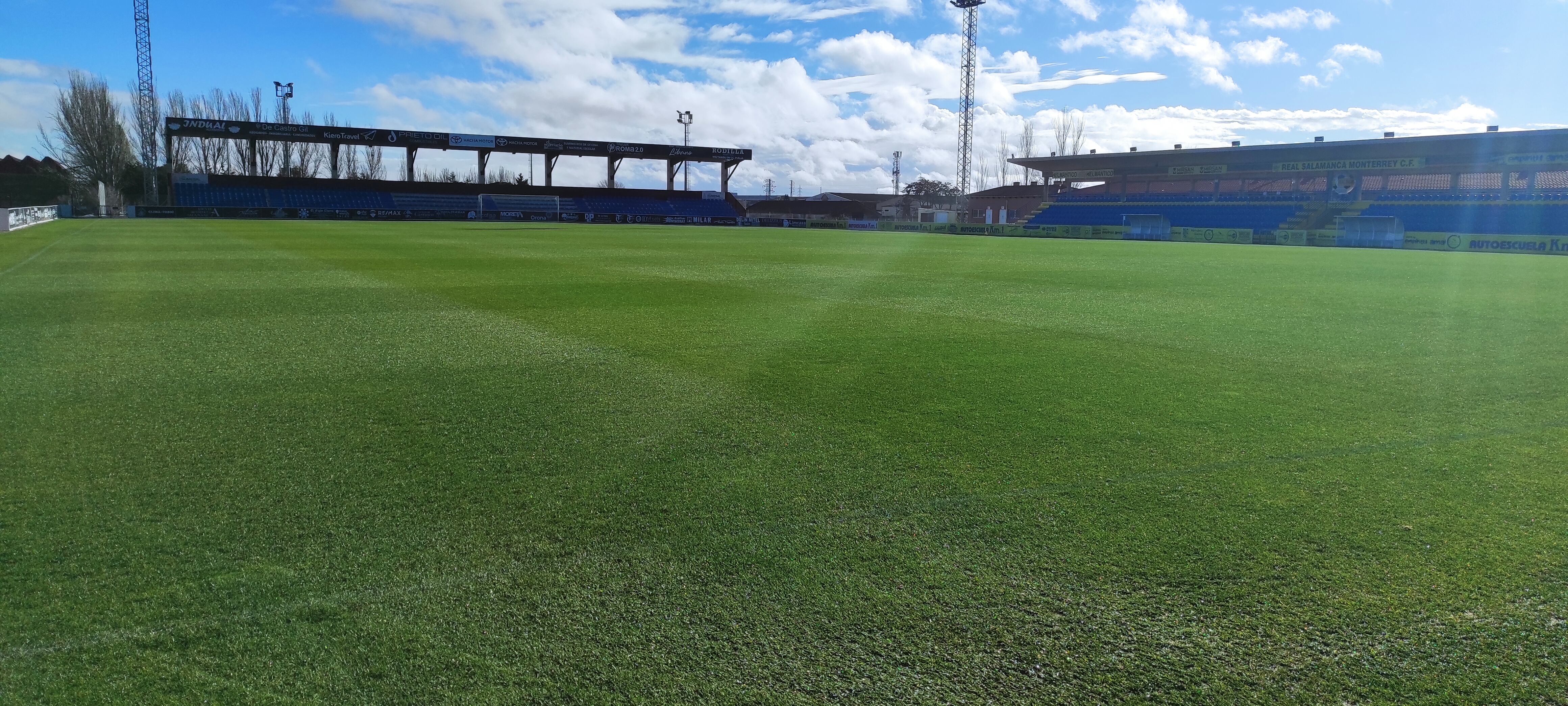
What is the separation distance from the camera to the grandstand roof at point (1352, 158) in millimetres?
47969

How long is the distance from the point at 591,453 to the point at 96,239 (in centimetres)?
3069

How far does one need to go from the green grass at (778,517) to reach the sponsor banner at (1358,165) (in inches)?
2115

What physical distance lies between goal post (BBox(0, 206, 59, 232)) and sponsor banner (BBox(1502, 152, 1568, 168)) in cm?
6860

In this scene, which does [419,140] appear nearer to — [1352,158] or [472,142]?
[472,142]

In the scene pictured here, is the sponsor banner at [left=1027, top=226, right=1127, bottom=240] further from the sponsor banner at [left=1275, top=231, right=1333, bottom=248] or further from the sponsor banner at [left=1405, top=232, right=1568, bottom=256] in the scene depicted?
the sponsor banner at [left=1405, top=232, right=1568, bottom=256]

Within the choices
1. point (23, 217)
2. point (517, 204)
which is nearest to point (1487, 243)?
point (23, 217)

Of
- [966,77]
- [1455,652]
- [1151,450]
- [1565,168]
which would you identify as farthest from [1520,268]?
[966,77]

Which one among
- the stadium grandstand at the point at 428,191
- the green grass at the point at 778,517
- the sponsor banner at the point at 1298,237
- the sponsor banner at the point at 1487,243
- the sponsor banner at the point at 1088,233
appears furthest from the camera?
the stadium grandstand at the point at 428,191

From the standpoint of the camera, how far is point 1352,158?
54531 mm

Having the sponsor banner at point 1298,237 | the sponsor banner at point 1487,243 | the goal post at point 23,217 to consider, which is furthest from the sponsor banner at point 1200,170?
the goal post at point 23,217

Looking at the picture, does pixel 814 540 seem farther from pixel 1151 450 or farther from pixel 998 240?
pixel 998 240

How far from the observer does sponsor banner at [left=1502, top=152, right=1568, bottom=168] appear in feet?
154

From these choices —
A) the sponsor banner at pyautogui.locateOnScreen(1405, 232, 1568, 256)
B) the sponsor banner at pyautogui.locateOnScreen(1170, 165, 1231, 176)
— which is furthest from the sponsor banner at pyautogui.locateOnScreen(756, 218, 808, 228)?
the sponsor banner at pyautogui.locateOnScreen(1405, 232, 1568, 256)

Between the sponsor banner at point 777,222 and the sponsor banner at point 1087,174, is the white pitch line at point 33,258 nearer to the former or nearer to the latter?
the sponsor banner at point 777,222
